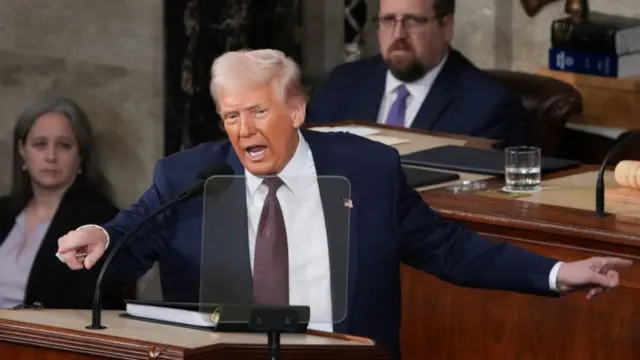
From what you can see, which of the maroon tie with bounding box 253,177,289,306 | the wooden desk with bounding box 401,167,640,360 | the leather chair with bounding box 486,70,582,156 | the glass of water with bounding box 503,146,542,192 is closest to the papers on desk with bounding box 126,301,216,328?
the maroon tie with bounding box 253,177,289,306

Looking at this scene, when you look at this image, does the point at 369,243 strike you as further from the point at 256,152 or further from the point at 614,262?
the point at 614,262

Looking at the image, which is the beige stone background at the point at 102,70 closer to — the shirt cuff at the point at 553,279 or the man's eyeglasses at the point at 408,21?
the man's eyeglasses at the point at 408,21

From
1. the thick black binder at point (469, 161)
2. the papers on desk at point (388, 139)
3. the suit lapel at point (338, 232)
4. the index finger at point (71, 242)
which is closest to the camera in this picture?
the suit lapel at point (338, 232)

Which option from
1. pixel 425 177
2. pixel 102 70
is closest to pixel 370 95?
pixel 102 70

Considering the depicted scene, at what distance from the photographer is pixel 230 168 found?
3.10 metres

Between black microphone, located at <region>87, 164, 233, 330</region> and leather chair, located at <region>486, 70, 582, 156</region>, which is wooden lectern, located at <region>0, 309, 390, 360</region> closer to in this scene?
black microphone, located at <region>87, 164, 233, 330</region>

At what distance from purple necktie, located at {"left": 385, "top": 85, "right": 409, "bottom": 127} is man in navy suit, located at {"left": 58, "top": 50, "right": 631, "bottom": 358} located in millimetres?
1976

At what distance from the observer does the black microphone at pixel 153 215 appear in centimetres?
270

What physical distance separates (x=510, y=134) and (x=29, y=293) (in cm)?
168

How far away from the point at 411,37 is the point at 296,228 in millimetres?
2480

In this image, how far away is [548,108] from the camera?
5.54 m

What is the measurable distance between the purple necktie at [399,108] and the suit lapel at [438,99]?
69 mm

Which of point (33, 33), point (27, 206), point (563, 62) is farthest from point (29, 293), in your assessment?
point (563, 62)

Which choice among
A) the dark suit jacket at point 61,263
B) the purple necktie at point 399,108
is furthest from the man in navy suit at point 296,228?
the purple necktie at point 399,108
